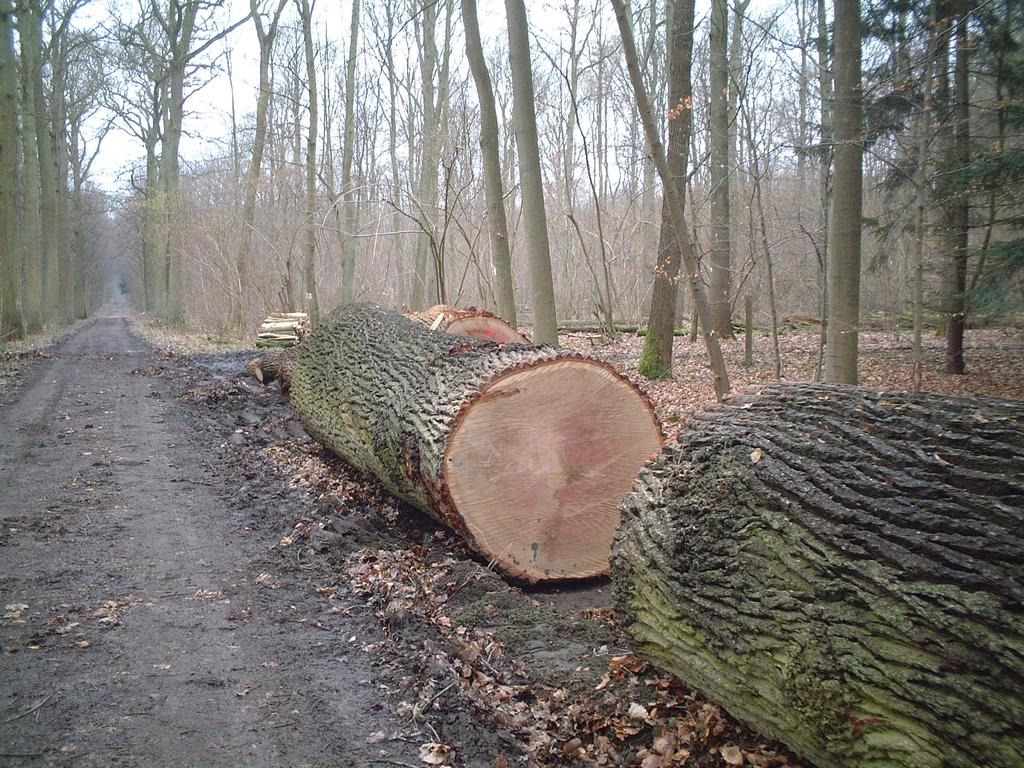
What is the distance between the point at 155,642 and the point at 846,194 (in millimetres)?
8160

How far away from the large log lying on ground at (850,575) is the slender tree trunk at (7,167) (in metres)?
17.9

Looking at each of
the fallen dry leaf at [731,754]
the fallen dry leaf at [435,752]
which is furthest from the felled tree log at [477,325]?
the fallen dry leaf at [731,754]

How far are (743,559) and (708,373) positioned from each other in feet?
29.3

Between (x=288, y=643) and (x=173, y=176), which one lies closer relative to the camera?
(x=288, y=643)

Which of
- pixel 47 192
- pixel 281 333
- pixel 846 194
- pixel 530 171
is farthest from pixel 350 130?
pixel 846 194

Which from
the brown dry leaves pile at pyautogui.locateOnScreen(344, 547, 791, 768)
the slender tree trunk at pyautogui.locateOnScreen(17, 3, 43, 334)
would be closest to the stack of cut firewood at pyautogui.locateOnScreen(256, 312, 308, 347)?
the slender tree trunk at pyautogui.locateOnScreen(17, 3, 43, 334)

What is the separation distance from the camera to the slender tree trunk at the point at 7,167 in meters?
15.7

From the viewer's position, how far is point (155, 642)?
3320 mm

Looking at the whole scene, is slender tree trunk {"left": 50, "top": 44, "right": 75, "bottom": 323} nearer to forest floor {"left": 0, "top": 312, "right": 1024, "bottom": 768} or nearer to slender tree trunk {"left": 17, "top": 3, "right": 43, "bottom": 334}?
slender tree trunk {"left": 17, "top": 3, "right": 43, "bottom": 334}

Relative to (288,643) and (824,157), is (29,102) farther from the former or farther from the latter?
(288,643)

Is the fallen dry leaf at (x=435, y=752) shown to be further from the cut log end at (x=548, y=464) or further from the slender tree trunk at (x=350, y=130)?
the slender tree trunk at (x=350, y=130)

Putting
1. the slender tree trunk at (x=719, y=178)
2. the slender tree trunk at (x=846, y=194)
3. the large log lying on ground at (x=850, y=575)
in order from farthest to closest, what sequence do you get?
1. the slender tree trunk at (x=719, y=178)
2. the slender tree trunk at (x=846, y=194)
3. the large log lying on ground at (x=850, y=575)

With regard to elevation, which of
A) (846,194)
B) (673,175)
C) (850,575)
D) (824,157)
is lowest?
(850,575)

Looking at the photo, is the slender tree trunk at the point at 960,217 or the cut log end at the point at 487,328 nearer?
the cut log end at the point at 487,328
